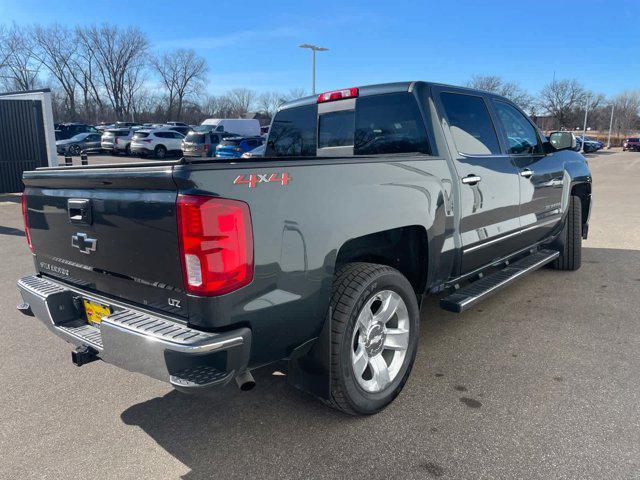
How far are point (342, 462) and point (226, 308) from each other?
3.39 ft

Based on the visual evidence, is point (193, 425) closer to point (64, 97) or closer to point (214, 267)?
point (214, 267)

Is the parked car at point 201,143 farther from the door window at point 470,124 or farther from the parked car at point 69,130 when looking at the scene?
the door window at point 470,124

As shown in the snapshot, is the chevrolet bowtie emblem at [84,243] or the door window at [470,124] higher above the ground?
the door window at [470,124]

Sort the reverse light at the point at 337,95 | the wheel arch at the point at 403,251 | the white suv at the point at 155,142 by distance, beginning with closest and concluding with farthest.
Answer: the wheel arch at the point at 403,251, the reverse light at the point at 337,95, the white suv at the point at 155,142

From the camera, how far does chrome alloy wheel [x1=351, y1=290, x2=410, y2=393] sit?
274 centimetres

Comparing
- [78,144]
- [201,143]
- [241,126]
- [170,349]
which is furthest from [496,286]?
[241,126]

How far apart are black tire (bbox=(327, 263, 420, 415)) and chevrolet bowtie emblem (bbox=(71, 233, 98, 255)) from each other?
51.6 inches

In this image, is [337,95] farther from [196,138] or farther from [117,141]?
[117,141]

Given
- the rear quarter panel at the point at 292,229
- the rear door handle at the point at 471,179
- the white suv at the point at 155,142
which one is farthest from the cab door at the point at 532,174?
the white suv at the point at 155,142

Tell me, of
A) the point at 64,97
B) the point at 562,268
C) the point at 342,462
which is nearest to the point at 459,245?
the point at 342,462

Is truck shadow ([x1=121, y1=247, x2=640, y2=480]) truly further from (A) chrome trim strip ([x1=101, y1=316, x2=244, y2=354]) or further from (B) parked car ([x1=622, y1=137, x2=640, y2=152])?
(B) parked car ([x1=622, y1=137, x2=640, y2=152])

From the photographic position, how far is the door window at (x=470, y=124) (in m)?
3.54

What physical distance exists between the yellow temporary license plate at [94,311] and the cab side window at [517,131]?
11.4ft

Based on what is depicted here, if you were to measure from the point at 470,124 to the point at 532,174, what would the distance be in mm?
1040
